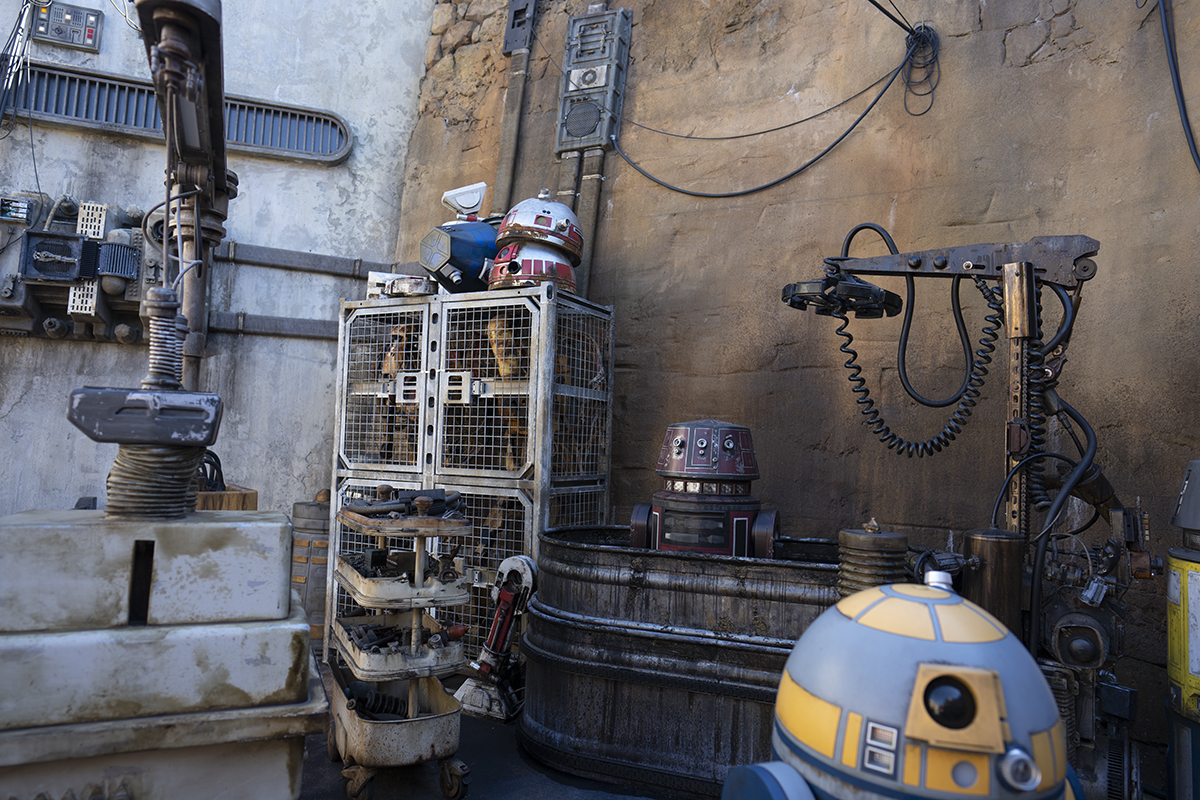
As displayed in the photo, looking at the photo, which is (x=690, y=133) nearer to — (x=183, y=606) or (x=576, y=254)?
(x=576, y=254)

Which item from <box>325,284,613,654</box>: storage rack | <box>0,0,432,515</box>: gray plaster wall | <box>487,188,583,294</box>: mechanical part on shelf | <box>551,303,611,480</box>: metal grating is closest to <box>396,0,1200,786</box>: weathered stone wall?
<box>551,303,611,480</box>: metal grating

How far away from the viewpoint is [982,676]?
4.46ft

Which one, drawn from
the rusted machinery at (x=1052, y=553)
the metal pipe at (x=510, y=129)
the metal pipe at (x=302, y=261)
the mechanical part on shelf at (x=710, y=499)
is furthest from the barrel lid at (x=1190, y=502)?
the metal pipe at (x=302, y=261)

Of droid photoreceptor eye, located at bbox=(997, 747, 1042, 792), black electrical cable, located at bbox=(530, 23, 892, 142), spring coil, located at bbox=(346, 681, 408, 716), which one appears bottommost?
spring coil, located at bbox=(346, 681, 408, 716)

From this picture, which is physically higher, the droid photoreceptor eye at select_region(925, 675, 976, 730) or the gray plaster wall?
the gray plaster wall

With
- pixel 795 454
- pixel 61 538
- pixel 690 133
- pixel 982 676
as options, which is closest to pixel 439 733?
pixel 61 538

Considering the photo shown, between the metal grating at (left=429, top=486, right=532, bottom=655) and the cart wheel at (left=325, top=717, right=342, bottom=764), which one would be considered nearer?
the cart wheel at (left=325, top=717, right=342, bottom=764)

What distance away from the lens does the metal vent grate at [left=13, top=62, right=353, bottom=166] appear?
216 inches

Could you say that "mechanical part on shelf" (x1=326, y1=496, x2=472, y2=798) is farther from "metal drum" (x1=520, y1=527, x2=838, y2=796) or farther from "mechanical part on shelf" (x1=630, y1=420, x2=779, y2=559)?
"mechanical part on shelf" (x1=630, y1=420, x2=779, y2=559)

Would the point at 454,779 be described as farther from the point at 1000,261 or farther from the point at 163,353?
the point at 1000,261

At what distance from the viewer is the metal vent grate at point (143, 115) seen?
5477mm

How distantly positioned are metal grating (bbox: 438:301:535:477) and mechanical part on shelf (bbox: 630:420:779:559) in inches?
44.1

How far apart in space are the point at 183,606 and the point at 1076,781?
6.85 ft

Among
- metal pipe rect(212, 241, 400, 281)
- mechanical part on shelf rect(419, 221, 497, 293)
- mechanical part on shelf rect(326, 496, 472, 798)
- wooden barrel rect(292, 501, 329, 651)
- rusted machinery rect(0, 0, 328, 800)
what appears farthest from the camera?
metal pipe rect(212, 241, 400, 281)
